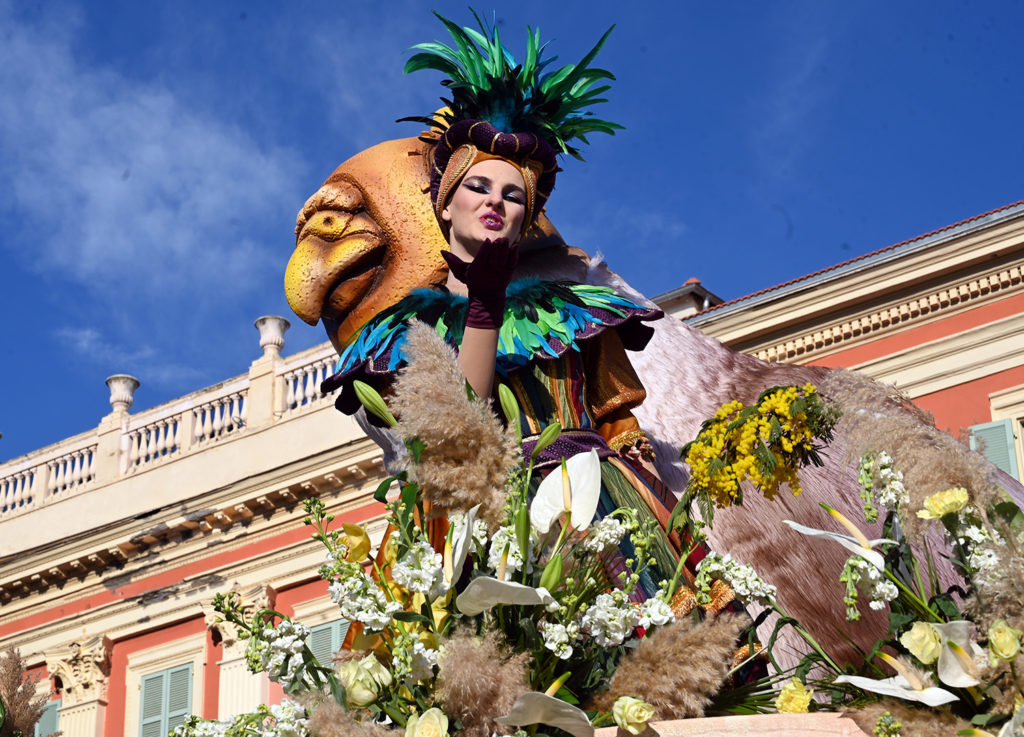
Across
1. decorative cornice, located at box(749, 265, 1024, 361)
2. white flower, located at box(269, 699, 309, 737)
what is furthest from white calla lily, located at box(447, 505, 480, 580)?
decorative cornice, located at box(749, 265, 1024, 361)

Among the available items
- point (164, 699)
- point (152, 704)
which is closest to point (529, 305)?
point (164, 699)

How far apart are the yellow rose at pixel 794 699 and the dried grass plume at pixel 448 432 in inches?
32.8

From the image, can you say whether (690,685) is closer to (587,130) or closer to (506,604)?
(506,604)

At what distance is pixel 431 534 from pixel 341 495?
14541mm

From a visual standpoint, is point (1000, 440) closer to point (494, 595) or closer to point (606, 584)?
point (606, 584)

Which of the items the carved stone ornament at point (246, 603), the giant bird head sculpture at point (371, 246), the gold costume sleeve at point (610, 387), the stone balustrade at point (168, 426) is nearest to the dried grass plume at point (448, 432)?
the gold costume sleeve at point (610, 387)

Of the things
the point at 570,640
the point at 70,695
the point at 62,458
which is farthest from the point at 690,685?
the point at 62,458

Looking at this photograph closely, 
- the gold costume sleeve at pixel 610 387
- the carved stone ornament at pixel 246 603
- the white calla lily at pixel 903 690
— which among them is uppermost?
the carved stone ornament at pixel 246 603

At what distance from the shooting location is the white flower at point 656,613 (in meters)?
Result: 3.98

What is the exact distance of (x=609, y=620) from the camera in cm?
397

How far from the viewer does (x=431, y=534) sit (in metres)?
4.48

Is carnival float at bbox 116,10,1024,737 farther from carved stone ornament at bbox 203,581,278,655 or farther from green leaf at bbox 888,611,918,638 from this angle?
carved stone ornament at bbox 203,581,278,655

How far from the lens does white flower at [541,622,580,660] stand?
3.91m

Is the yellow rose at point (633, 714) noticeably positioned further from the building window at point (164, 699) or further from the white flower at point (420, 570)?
the building window at point (164, 699)
